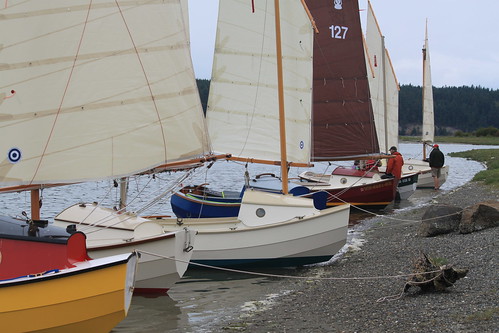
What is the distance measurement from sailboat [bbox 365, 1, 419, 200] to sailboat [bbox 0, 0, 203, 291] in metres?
23.1

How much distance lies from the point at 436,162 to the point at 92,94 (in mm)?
28248

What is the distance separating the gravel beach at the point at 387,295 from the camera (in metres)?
10.4

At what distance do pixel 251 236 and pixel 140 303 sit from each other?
Answer: 11.8 ft

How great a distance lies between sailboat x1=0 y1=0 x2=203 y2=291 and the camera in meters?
11.4

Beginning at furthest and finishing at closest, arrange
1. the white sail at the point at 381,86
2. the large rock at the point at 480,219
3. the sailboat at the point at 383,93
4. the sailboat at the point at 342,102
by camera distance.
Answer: the white sail at the point at 381,86
the sailboat at the point at 383,93
the sailboat at the point at 342,102
the large rock at the point at 480,219

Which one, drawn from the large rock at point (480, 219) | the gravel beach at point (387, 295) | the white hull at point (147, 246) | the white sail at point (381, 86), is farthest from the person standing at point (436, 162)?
the white hull at point (147, 246)

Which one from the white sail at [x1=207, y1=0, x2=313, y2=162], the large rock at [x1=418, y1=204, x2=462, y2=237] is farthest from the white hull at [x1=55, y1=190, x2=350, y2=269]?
the white sail at [x1=207, y1=0, x2=313, y2=162]

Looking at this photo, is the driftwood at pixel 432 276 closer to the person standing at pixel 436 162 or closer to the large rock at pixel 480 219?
the large rock at pixel 480 219

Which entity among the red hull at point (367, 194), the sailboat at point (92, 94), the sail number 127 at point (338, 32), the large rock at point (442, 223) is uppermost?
the sail number 127 at point (338, 32)

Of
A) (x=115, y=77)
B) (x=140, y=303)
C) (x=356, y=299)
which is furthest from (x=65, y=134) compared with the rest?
(x=356, y=299)

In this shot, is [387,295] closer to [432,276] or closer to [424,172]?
[432,276]

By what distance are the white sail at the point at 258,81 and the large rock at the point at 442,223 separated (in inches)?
170

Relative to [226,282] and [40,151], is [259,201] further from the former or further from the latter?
[40,151]

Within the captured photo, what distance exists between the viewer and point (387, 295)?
1258cm
